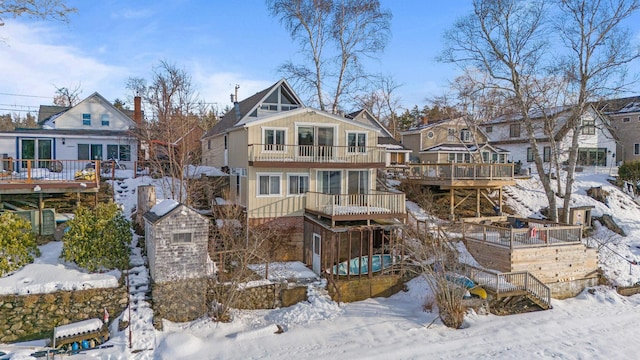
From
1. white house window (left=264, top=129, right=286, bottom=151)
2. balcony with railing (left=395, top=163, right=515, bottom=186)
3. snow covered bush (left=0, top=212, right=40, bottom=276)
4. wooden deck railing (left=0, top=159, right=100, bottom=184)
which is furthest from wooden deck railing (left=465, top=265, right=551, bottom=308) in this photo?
wooden deck railing (left=0, top=159, right=100, bottom=184)

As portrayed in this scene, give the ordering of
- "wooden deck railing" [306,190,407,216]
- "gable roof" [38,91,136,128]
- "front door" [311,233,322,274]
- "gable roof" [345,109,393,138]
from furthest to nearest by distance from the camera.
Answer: "gable roof" [345,109,393,138], "gable roof" [38,91,136,128], "front door" [311,233,322,274], "wooden deck railing" [306,190,407,216]

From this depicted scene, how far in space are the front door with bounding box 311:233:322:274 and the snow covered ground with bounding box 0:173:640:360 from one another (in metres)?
0.86

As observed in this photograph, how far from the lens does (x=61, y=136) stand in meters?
25.0

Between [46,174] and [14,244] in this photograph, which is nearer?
[14,244]

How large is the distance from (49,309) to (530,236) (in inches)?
726

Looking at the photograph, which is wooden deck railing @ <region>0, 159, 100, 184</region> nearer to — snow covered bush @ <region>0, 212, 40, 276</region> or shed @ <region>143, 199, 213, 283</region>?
snow covered bush @ <region>0, 212, 40, 276</region>

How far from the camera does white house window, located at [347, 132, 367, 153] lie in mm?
21208

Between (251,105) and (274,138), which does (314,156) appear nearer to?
(274,138)

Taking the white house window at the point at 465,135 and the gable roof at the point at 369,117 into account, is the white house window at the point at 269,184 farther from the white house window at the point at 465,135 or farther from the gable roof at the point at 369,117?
the white house window at the point at 465,135

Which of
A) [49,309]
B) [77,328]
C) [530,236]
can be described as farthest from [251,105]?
[530,236]

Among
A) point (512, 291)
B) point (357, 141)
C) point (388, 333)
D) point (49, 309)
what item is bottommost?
point (388, 333)

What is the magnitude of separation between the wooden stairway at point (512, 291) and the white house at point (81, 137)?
21.7 metres

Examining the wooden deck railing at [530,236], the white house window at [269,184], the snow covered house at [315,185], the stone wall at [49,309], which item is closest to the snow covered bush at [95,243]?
the stone wall at [49,309]

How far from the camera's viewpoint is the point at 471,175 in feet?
77.9
